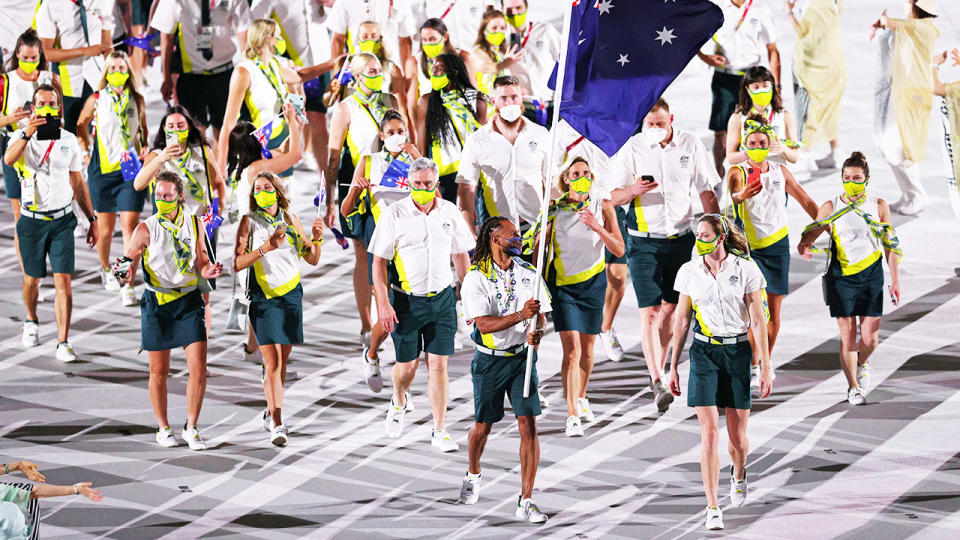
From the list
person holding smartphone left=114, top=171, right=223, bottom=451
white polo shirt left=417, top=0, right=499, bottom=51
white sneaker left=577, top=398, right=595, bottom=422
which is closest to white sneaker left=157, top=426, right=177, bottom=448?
person holding smartphone left=114, top=171, right=223, bottom=451

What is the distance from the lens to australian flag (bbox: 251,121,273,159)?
38.1 feet

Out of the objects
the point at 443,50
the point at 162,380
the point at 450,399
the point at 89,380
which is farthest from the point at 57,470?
the point at 443,50

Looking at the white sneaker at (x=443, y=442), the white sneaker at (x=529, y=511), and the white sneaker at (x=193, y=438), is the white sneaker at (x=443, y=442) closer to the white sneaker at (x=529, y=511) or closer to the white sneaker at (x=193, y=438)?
the white sneaker at (x=529, y=511)

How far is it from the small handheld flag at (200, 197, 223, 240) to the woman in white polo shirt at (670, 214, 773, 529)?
3178 mm

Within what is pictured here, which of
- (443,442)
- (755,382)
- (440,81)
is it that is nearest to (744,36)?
(440,81)

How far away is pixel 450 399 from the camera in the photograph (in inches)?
429

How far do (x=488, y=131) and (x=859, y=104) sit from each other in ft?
20.5

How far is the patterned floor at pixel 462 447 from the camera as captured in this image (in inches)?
359

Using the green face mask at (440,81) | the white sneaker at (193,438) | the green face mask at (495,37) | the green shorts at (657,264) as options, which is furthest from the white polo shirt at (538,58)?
the white sneaker at (193,438)

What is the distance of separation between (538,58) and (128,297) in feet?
11.6

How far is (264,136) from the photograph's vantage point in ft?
38.3

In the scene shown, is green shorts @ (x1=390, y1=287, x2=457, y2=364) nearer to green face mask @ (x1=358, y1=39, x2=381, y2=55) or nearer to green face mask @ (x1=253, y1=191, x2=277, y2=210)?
green face mask @ (x1=253, y1=191, x2=277, y2=210)

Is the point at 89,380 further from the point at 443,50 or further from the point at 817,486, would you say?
the point at 817,486

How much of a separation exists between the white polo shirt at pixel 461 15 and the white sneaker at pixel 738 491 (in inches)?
225
